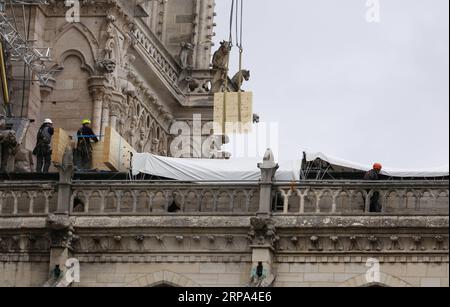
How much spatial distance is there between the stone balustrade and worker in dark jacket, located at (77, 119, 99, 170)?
5029 millimetres

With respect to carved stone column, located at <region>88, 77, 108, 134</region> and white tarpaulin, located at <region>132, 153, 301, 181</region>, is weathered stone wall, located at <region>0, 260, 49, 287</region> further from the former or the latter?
carved stone column, located at <region>88, 77, 108, 134</region>

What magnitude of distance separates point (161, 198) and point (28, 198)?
349 cm

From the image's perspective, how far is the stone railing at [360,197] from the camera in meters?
69.0

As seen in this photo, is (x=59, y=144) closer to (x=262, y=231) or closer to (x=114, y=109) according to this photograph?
(x=114, y=109)

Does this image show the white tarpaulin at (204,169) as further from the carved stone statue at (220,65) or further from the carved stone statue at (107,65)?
the carved stone statue at (220,65)

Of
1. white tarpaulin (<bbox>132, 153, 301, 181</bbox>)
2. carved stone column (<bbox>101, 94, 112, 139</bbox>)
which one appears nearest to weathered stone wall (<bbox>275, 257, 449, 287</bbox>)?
Result: white tarpaulin (<bbox>132, 153, 301, 181</bbox>)

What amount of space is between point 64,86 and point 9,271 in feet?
37.1

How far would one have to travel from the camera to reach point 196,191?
70.6 meters

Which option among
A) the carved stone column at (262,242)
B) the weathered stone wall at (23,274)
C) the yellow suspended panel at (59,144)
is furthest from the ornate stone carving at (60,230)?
the yellow suspended panel at (59,144)

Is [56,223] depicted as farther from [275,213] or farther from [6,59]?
[6,59]
